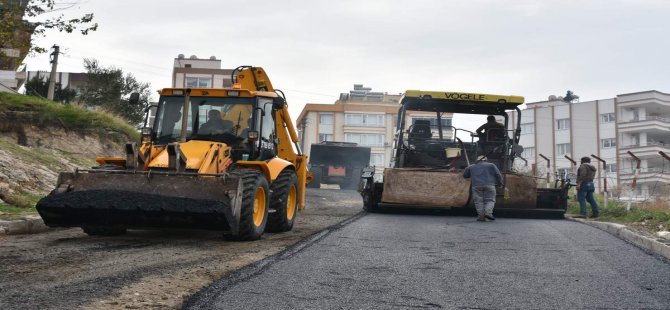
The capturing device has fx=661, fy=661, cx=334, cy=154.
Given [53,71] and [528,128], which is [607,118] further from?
[53,71]

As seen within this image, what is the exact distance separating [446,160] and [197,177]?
783cm

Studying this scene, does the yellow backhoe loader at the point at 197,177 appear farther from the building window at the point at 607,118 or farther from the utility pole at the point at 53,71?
the building window at the point at 607,118

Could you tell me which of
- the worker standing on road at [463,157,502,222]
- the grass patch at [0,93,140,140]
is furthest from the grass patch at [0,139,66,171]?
the worker standing on road at [463,157,502,222]

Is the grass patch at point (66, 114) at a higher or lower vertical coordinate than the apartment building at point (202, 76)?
lower

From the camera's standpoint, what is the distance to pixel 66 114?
1962 cm

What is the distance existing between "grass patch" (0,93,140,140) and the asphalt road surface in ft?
43.6

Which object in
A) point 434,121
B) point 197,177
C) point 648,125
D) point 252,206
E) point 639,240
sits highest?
point 648,125

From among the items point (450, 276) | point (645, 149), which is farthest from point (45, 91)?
point (645, 149)

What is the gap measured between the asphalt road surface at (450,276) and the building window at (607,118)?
4916 centimetres

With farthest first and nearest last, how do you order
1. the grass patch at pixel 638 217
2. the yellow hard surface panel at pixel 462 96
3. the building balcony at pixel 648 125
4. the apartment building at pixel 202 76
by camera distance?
the apartment building at pixel 202 76
the building balcony at pixel 648 125
the yellow hard surface panel at pixel 462 96
the grass patch at pixel 638 217

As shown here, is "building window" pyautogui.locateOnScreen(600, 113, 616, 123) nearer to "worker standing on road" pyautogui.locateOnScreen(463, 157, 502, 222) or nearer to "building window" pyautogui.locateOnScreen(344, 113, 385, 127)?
"building window" pyautogui.locateOnScreen(344, 113, 385, 127)

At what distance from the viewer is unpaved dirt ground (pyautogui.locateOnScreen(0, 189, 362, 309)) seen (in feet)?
14.5

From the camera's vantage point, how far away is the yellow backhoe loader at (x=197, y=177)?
7.37 meters

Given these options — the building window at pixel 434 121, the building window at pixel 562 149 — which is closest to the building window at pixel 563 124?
the building window at pixel 562 149
